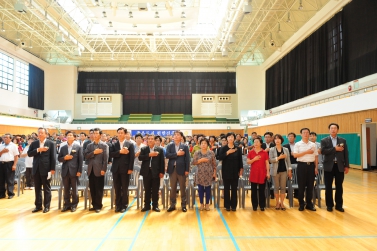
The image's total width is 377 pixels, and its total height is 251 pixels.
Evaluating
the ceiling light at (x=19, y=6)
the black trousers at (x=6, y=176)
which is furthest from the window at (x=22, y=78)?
the black trousers at (x=6, y=176)

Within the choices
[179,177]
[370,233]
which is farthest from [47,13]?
[370,233]

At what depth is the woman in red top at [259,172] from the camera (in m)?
5.91

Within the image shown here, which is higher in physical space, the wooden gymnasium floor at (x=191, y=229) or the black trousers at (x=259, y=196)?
the black trousers at (x=259, y=196)

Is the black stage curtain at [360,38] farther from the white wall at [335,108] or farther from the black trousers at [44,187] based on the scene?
the black trousers at [44,187]

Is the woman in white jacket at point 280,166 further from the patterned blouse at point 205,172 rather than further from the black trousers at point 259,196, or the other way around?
the patterned blouse at point 205,172

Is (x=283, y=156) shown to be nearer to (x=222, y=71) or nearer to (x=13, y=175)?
(x=13, y=175)

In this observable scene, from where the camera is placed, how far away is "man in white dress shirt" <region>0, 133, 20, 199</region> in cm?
734

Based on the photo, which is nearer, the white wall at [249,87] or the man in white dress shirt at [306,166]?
the man in white dress shirt at [306,166]

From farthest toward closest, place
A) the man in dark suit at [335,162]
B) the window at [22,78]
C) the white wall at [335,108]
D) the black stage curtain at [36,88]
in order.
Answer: the black stage curtain at [36,88] < the window at [22,78] < the white wall at [335,108] < the man in dark suit at [335,162]

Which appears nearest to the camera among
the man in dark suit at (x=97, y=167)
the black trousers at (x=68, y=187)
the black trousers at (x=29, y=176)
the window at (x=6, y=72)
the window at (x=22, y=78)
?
the man in dark suit at (x=97, y=167)

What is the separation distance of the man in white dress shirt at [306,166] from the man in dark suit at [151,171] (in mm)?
2733

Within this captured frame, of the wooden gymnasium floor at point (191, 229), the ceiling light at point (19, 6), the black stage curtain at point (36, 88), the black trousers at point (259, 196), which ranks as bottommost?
the wooden gymnasium floor at point (191, 229)

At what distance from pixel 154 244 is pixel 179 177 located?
2065mm

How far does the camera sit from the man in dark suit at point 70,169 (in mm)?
5992
